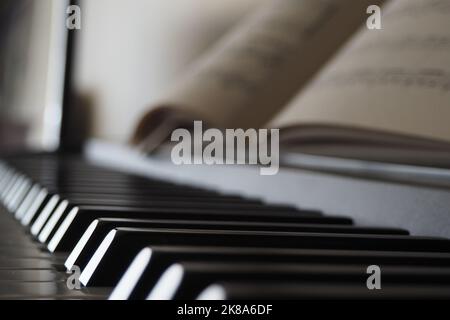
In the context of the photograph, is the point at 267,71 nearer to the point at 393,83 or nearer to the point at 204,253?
the point at 393,83

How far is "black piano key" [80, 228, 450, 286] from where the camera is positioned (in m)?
0.34

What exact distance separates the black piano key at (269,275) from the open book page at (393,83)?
0.15 m

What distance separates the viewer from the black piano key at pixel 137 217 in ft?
1.43

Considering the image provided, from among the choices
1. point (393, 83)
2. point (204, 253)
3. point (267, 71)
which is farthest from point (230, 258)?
point (267, 71)

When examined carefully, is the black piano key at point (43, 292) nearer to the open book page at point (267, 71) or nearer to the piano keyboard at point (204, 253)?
the piano keyboard at point (204, 253)

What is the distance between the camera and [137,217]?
0.45 meters

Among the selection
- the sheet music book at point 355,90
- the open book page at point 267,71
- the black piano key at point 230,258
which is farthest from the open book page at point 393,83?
the open book page at point 267,71

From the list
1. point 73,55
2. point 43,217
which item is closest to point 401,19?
point 43,217

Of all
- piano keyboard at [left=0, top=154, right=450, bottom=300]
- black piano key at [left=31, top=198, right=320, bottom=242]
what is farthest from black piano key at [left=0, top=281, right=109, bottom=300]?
black piano key at [left=31, top=198, right=320, bottom=242]

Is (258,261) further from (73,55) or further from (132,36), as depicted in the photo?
(73,55)

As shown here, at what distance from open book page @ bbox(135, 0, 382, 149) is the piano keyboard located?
0.34 metres

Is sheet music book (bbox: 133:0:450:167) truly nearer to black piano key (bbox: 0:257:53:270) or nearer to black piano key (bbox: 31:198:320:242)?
black piano key (bbox: 31:198:320:242)

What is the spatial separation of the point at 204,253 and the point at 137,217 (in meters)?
0.14
